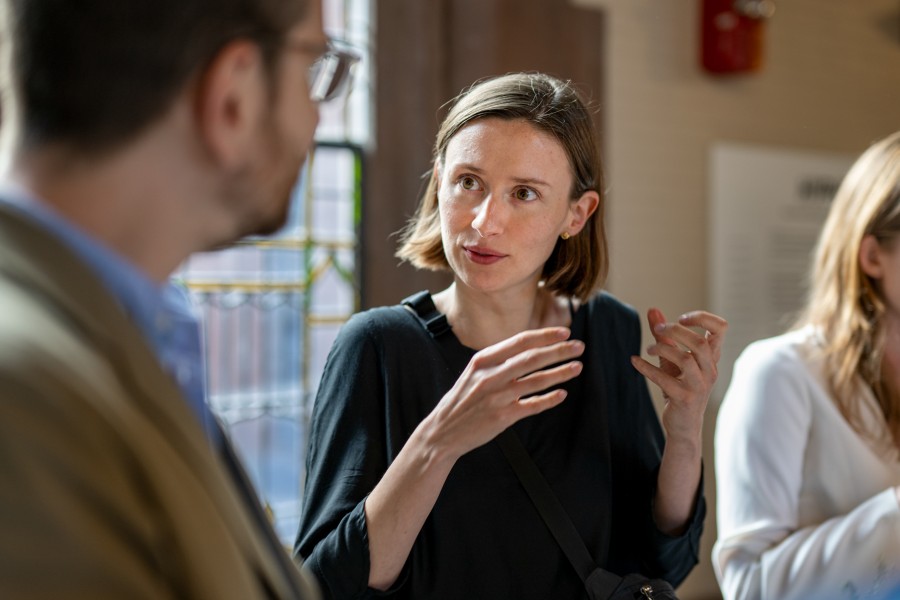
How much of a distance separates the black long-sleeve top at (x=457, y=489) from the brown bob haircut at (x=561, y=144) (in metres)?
0.12

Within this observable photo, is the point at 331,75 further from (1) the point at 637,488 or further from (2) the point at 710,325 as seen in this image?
(1) the point at 637,488

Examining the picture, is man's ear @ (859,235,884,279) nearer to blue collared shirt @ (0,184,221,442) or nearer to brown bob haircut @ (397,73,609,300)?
brown bob haircut @ (397,73,609,300)

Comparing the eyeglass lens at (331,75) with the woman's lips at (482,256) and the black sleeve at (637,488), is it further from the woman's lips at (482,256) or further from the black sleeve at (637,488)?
the black sleeve at (637,488)

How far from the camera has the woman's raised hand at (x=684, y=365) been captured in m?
1.29

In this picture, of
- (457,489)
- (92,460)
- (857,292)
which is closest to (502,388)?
(457,489)

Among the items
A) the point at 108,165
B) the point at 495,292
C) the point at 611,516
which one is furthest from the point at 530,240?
the point at 108,165

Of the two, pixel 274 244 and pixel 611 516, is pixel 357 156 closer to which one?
pixel 274 244

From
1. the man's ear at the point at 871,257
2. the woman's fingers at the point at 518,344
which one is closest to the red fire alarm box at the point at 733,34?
the man's ear at the point at 871,257

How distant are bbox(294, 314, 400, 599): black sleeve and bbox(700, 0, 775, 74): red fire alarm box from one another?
2.56 metres

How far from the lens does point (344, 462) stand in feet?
4.14

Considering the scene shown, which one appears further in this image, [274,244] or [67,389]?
Result: [274,244]

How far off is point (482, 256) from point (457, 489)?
0.31 metres

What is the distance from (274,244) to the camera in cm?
277

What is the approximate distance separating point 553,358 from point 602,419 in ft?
1.02
